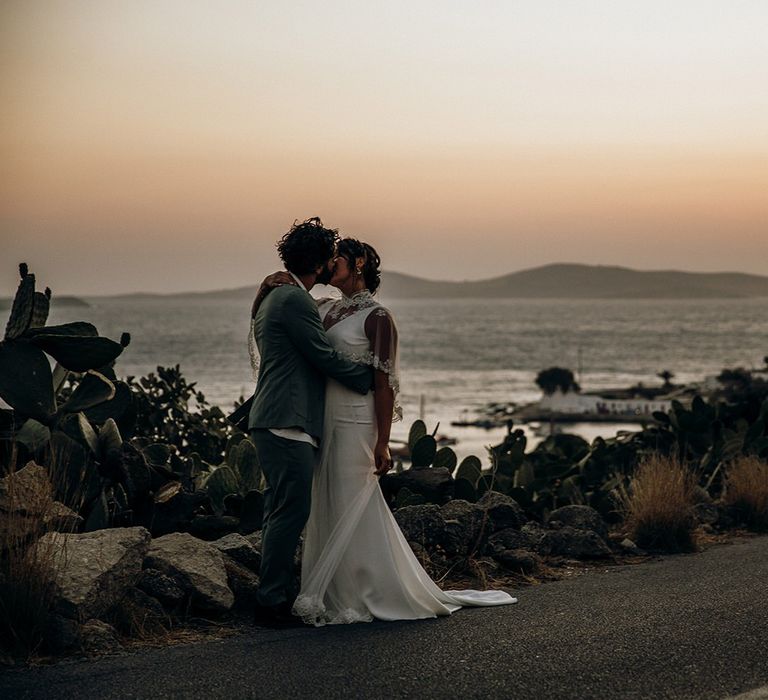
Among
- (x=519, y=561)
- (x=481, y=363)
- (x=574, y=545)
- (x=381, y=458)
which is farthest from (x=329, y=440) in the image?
(x=481, y=363)

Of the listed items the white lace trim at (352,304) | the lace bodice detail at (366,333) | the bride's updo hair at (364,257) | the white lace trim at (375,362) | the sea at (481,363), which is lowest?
the sea at (481,363)

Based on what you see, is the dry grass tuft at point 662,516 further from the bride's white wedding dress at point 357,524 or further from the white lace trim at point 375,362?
the white lace trim at point 375,362

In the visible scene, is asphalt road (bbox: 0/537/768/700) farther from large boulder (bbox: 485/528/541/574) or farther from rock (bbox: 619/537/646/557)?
rock (bbox: 619/537/646/557)

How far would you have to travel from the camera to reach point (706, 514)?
1023 centimetres

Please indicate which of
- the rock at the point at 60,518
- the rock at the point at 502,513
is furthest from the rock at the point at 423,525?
the rock at the point at 60,518

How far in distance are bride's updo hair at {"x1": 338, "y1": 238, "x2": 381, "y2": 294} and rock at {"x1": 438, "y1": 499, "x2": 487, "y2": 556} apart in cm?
202

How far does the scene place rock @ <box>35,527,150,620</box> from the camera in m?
6.12

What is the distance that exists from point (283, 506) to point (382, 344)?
3.49 ft

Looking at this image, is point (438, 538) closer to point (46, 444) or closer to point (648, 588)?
point (648, 588)

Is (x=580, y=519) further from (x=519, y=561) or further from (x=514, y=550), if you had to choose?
(x=519, y=561)

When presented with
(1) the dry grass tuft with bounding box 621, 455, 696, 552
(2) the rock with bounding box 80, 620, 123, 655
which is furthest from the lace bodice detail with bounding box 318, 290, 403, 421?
(1) the dry grass tuft with bounding box 621, 455, 696, 552

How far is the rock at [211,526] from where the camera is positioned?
817cm

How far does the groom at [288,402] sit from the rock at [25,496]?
1.15m

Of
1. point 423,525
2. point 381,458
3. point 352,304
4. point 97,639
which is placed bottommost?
point 97,639
